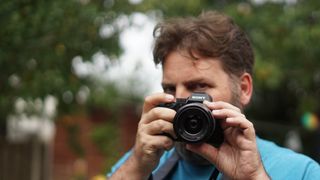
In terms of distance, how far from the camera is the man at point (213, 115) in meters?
2.20

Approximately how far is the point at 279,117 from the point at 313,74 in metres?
4.32

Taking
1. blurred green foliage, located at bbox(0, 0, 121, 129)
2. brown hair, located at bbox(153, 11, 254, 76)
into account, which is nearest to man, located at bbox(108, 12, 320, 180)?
brown hair, located at bbox(153, 11, 254, 76)

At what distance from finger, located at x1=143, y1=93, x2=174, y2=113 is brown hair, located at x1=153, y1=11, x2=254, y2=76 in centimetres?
24

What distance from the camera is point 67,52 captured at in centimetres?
347

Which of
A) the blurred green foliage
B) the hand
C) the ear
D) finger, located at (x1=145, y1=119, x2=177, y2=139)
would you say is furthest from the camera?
the blurred green foliage

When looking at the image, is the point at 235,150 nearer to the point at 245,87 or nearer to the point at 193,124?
the point at 193,124

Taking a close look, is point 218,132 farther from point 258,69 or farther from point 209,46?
point 258,69

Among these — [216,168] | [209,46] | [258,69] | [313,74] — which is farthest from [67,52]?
[313,74]

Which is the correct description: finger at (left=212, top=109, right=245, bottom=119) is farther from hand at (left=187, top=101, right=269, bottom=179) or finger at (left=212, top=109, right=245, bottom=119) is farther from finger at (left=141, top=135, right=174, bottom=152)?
finger at (left=141, top=135, right=174, bottom=152)

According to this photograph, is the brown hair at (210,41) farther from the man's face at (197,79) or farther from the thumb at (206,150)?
the thumb at (206,150)

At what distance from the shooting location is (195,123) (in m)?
2.21

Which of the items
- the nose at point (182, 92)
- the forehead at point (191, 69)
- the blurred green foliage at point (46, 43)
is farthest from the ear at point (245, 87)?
the blurred green foliage at point (46, 43)

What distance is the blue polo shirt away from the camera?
7.43ft

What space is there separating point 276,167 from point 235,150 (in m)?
0.18
